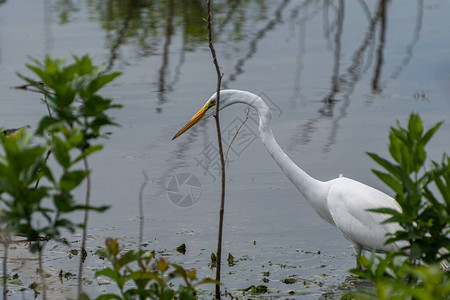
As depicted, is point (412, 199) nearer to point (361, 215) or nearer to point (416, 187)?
point (416, 187)

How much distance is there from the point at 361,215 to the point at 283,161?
615 mm

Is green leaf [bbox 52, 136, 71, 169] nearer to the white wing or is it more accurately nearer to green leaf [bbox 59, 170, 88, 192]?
green leaf [bbox 59, 170, 88, 192]

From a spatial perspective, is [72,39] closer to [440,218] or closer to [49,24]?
[49,24]

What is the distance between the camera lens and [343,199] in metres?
4.75

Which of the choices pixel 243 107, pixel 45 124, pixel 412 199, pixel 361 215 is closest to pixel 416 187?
pixel 412 199

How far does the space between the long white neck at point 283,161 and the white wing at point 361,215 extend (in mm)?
158

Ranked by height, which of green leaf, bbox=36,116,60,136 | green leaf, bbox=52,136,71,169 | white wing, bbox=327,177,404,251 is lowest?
white wing, bbox=327,177,404,251

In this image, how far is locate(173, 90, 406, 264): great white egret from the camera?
4.61 m

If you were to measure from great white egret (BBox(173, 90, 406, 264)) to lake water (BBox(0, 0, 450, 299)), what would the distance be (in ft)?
0.70

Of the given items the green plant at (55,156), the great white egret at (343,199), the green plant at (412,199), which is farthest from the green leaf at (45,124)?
the great white egret at (343,199)

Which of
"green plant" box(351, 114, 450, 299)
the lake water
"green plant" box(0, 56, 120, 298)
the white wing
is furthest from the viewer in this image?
the lake water

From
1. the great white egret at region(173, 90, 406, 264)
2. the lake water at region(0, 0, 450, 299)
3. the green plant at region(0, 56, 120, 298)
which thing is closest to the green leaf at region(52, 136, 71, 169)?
the green plant at region(0, 56, 120, 298)

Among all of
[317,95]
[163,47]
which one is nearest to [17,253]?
[317,95]

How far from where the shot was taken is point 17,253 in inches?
187
